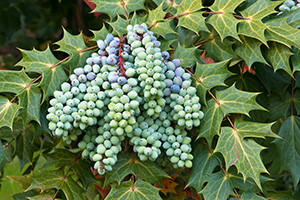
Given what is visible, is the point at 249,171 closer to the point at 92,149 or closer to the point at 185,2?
the point at 92,149

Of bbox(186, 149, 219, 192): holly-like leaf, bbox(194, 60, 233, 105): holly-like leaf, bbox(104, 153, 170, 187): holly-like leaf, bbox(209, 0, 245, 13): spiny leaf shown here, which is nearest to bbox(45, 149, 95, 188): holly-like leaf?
bbox(104, 153, 170, 187): holly-like leaf

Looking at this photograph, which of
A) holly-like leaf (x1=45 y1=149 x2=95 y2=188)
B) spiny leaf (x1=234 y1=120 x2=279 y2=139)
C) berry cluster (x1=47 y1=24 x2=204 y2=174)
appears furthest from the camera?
holly-like leaf (x1=45 y1=149 x2=95 y2=188)

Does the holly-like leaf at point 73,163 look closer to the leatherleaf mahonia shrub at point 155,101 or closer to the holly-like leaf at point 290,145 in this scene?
the leatherleaf mahonia shrub at point 155,101

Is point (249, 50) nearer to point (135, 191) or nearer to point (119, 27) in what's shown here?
point (119, 27)

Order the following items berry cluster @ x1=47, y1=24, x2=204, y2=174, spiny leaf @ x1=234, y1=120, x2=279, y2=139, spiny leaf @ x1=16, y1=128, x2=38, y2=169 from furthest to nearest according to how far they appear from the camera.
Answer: spiny leaf @ x1=16, y1=128, x2=38, y2=169 < spiny leaf @ x1=234, y1=120, x2=279, y2=139 < berry cluster @ x1=47, y1=24, x2=204, y2=174

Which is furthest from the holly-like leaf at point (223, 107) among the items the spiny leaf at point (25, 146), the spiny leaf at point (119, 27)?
the spiny leaf at point (25, 146)

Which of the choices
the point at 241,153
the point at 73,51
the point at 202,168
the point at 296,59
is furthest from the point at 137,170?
the point at 296,59

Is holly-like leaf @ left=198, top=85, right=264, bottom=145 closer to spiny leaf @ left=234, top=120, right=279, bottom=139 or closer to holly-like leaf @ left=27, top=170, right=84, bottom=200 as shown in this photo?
spiny leaf @ left=234, top=120, right=279, bottom=139
